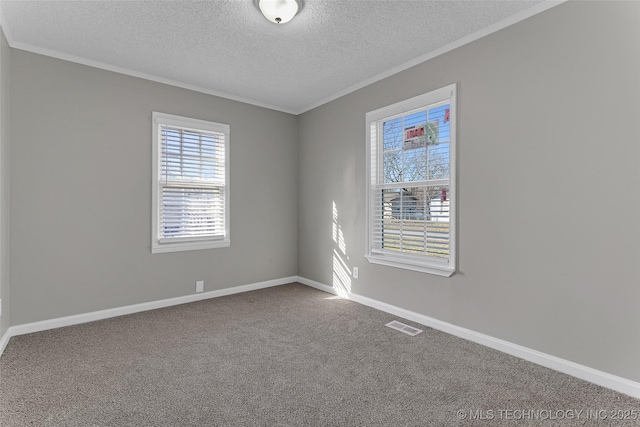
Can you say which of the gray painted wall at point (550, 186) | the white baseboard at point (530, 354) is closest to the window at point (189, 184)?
the white baseboard at point (530, 354)

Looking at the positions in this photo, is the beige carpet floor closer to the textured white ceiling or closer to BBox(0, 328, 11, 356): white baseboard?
BBox(0, 328, 11, 356): white baseboard

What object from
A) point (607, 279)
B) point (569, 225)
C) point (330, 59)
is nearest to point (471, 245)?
point (569, 225)

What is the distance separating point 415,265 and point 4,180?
12.2 ft

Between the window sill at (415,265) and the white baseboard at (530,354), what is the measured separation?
45cm

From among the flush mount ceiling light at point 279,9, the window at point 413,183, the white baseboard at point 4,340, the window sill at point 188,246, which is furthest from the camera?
the window sill at point 188,246

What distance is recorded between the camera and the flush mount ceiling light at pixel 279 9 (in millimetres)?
2266

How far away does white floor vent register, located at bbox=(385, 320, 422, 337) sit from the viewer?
298 cm

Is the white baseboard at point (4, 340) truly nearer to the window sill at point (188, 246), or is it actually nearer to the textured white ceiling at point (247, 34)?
the window sill at point (188, 246)

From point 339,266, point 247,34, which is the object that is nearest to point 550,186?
point 339,266

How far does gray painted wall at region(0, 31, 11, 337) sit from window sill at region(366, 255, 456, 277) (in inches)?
132

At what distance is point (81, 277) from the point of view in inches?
126

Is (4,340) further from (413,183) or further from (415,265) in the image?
(413,183)

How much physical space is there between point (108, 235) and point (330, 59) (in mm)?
2886

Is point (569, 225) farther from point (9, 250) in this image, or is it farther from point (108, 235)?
point (9, 250)
